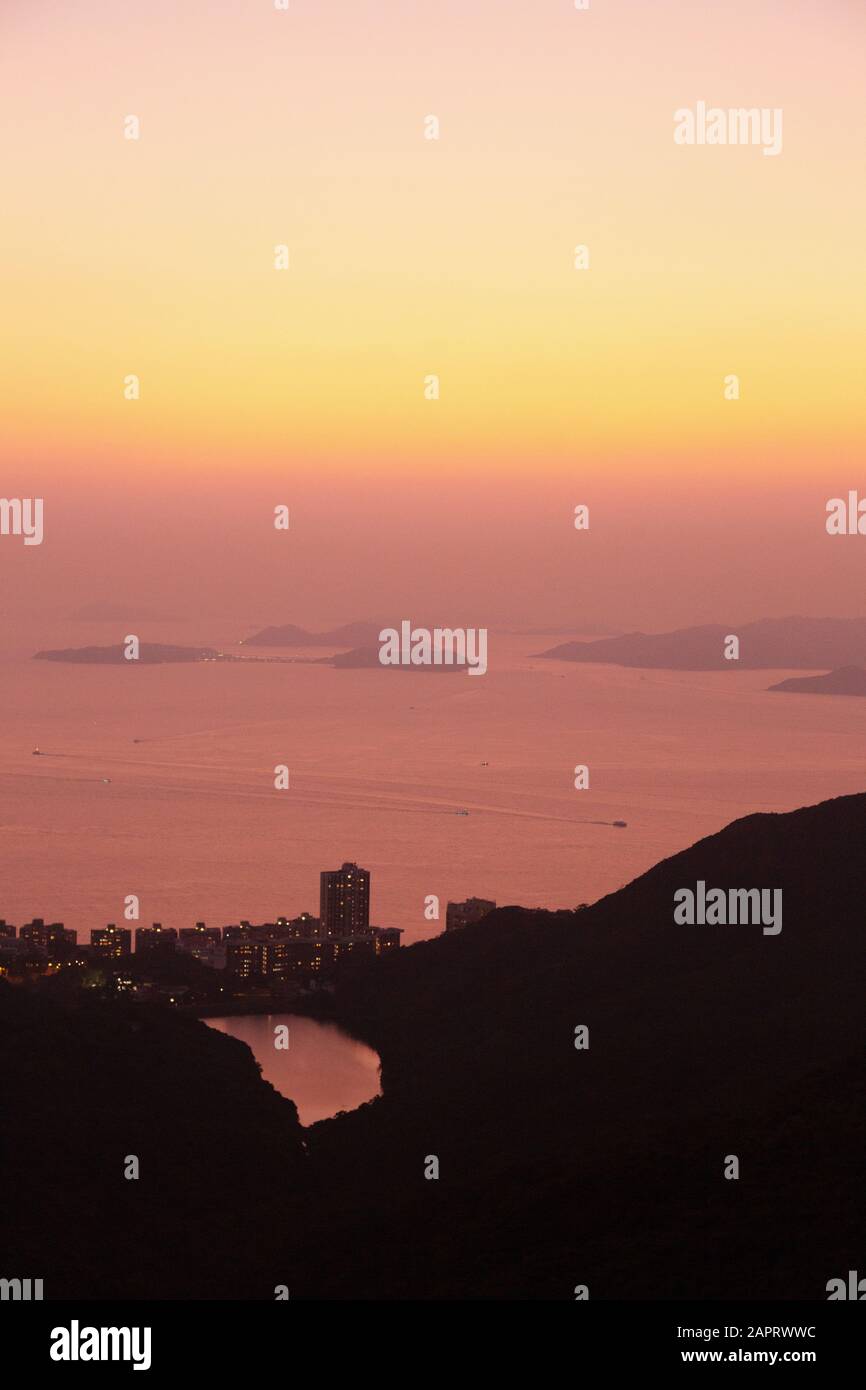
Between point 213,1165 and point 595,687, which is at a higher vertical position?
point 595,687

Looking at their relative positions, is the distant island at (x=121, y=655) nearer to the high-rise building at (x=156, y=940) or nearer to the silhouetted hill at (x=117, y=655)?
the silhouetted hill at (x=117, y=655)

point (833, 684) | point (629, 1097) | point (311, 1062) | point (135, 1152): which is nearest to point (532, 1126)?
point (629, 1097)

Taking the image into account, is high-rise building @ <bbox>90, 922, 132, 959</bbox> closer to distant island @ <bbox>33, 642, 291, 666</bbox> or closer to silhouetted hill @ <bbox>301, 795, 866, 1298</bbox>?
silhouetted hill @ <bbox>301, 795, 866, 1298</bbox>

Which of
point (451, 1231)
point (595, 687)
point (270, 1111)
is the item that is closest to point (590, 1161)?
point (451, 1231)

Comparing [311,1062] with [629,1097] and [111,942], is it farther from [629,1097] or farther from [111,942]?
[629,1097]

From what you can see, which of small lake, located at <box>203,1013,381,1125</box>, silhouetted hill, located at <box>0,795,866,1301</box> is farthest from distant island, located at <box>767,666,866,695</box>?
silhouetted hill, located at <box>0,795,866,1301</box>
